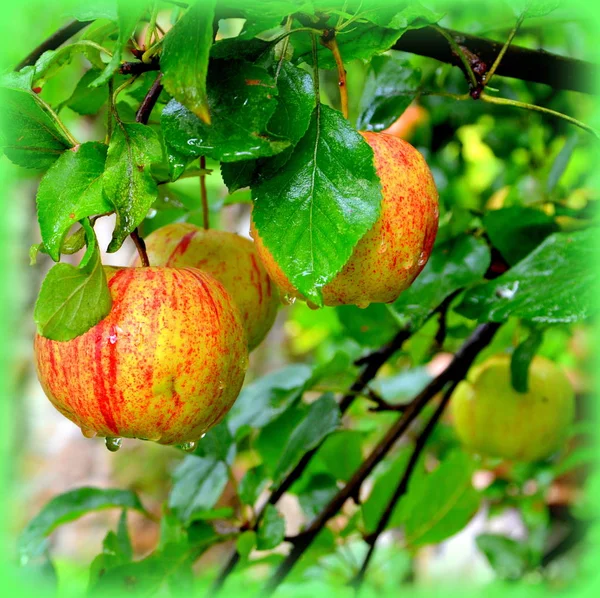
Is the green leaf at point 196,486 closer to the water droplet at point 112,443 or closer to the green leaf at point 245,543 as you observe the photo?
the green leaf at point 245,543

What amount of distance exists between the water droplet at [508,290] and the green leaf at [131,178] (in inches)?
13.0

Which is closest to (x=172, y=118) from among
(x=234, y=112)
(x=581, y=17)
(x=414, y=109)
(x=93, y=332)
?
(x=234, y=112)

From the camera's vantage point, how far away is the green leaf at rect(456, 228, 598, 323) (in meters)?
0.58

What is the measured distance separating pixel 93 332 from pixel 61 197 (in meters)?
0.09

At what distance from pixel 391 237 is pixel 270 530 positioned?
1.38ft

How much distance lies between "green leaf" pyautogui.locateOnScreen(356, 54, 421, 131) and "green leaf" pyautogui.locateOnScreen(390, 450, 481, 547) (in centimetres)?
54

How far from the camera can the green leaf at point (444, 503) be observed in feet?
3.50

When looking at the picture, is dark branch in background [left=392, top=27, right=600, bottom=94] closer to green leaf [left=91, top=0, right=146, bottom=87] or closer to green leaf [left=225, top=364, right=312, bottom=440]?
green leaf [left=91, top=0, right=146, bottom=87]

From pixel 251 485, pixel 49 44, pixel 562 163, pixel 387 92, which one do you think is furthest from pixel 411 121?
pixel 49 44

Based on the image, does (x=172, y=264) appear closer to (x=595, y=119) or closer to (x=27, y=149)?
(x=27, y=149)

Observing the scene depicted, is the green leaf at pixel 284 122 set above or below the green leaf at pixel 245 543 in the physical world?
above

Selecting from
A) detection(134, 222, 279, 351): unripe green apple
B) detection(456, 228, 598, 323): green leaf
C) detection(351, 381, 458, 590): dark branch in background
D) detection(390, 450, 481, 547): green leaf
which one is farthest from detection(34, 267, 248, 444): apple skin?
detection(390, 450, 481, 547): green leaf

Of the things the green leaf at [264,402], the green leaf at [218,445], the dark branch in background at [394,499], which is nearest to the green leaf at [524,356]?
the dark branch in background at [394,499]

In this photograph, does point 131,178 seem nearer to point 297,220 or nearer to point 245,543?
point 297,220
